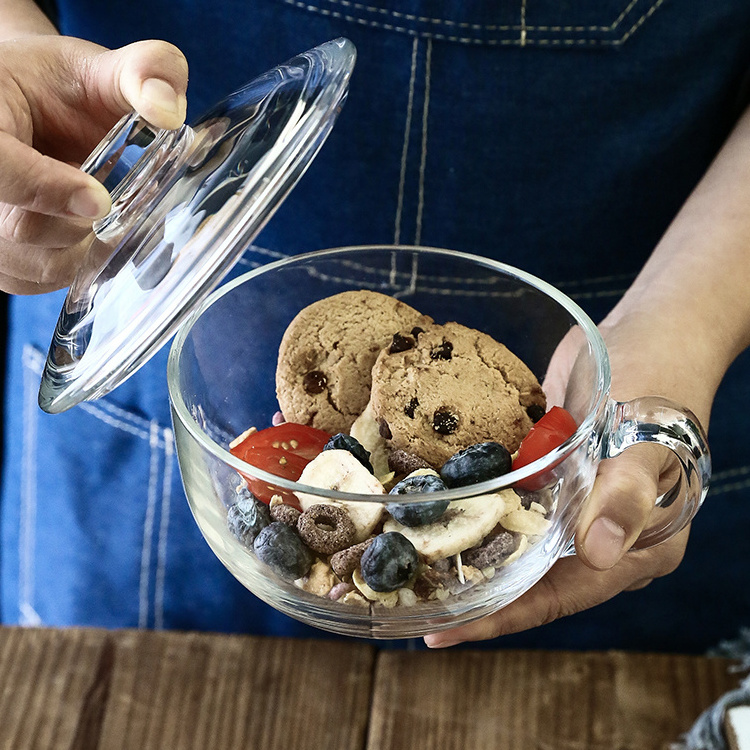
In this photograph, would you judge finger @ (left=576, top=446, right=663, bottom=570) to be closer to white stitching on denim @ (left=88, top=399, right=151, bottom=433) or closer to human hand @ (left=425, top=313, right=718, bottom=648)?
human hand @ (left=425, top=313, right=718, bottom=648)

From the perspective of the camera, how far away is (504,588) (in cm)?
57

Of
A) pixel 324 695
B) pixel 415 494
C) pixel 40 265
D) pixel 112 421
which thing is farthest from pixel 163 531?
pixel 415 494

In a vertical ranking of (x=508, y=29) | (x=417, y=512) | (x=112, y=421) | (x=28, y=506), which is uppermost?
(x=508, y=29)

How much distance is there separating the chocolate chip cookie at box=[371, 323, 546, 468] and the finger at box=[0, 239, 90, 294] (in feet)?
0.84

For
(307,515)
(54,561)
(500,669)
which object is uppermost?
(307,515)

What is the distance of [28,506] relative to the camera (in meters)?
1.20

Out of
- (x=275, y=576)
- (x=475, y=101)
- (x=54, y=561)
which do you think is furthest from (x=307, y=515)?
(x=54, y=561)

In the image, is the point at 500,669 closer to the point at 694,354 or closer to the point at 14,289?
the point at 694,354

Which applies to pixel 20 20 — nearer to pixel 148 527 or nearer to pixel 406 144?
pixel 406 144

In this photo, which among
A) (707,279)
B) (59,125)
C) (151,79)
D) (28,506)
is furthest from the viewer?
(28,506)

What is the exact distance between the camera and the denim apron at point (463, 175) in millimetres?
862

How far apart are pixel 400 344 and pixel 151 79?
240 millimetres

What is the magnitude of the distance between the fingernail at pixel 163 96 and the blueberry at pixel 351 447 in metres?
0.22

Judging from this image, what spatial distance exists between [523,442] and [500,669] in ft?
1.24
